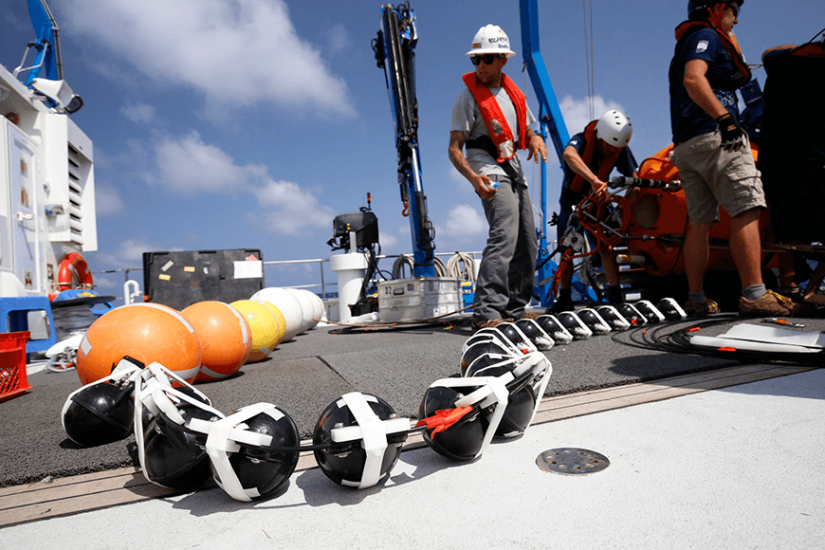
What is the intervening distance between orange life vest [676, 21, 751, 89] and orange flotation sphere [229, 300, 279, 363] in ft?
12.7

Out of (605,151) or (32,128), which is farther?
(32,128)

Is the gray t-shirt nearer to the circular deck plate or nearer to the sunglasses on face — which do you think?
the sunglasses on face

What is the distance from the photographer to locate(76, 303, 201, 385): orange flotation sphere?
188 centimetres

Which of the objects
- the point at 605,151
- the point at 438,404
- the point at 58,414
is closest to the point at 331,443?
the point at 438,404

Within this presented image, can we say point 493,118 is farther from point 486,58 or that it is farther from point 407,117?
point 407,117

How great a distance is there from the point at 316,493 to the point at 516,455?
519mm

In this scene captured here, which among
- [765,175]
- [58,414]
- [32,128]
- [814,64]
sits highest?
[32,128]

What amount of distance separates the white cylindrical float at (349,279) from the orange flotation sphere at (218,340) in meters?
5.34

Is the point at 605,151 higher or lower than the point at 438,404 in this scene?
higher

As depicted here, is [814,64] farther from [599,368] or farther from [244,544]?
[244,544]

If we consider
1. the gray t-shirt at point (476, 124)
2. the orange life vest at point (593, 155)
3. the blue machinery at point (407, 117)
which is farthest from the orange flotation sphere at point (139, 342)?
the blue machinery at point (407, 117)

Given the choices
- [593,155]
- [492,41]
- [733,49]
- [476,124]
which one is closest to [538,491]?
[476,124]

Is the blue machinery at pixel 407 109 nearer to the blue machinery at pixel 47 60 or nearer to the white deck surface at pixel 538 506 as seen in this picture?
the blue machinery at pixel 47 60

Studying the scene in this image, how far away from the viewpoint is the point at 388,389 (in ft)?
6.25
